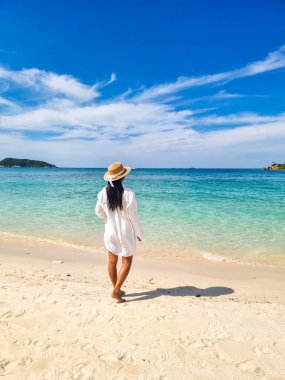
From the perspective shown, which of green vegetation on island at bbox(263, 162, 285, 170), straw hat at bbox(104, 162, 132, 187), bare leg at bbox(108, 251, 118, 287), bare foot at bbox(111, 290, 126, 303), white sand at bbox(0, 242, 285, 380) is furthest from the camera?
green vegetation on island at bbox(263, 162, 285, 170)

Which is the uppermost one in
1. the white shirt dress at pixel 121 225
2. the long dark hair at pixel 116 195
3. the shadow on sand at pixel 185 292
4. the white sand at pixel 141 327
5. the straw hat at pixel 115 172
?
the straw hat at pixel 115 172

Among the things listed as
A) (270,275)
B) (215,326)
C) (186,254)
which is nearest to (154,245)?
(186,254)

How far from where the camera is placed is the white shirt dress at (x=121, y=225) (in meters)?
4.48

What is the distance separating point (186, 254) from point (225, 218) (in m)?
5.81

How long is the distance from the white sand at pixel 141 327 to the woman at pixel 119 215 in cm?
75

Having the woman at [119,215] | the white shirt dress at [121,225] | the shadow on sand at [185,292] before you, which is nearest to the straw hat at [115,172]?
the woman at [119,215]

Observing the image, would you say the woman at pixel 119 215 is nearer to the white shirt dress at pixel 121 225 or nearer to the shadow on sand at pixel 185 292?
the white shirt dress at pixel 121 225

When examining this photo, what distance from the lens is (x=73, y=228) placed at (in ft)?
36.4

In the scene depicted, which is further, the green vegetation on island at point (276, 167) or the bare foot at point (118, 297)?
the green vegetation on island at point (276, 167)

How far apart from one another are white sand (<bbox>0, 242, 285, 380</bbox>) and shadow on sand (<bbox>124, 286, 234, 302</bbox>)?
0.06ft

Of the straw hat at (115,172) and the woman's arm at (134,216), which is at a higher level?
the straw hat at (115,172)

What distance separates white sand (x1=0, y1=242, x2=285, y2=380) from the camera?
9.86 ft

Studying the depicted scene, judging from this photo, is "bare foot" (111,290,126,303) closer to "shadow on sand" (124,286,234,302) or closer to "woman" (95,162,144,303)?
"woman" (95,162,144,303)

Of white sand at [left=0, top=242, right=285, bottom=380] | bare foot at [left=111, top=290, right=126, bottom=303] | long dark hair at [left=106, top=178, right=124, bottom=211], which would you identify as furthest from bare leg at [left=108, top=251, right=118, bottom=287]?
long dark hair at [left=106, top=178, right=124, bottom=211]
